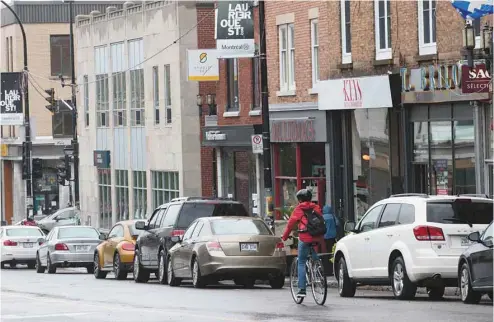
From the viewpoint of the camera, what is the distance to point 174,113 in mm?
50250

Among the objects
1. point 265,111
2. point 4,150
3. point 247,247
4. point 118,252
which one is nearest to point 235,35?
point 265,111

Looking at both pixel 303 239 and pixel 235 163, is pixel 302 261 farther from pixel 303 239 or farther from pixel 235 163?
pixel 235 163

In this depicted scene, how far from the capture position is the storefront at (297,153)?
37906mm

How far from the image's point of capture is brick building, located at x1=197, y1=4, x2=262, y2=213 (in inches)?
1692

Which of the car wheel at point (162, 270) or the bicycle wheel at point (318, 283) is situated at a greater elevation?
the bicycle wheel at point (318, 283)

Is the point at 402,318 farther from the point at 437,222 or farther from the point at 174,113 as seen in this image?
the point at 174,113

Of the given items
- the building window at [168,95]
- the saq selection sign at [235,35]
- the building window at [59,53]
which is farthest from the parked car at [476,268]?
the building window at [59,53]

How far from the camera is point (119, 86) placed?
188 ft

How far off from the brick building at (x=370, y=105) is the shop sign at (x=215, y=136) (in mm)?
4181

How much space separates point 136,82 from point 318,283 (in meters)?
35.1

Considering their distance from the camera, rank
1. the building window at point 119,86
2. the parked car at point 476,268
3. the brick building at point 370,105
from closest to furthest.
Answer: the parked car at point 476,268, the brick building at point 370,105, the building window at point 119,86

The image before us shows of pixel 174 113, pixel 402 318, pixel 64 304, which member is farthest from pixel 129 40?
pixel 402 318

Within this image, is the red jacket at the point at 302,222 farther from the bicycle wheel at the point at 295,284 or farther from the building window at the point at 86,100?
the building window at the point at 86,100

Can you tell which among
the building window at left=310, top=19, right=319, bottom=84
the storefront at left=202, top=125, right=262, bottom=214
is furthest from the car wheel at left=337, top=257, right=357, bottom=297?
the storefront at left=202, top=125, right=262, bottom=214
